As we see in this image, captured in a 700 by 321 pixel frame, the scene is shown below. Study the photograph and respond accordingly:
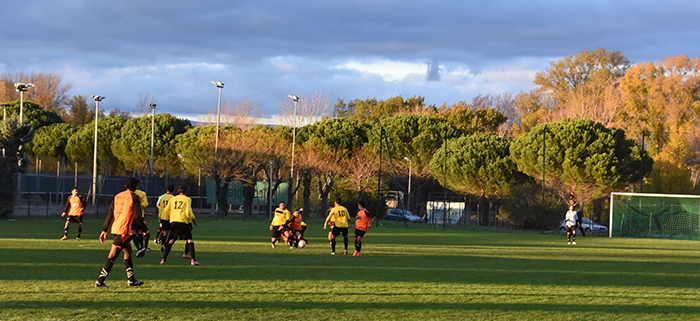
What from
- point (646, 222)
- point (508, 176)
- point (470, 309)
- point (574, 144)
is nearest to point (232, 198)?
point (508, 176)

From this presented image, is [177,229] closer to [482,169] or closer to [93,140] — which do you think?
[482,169]

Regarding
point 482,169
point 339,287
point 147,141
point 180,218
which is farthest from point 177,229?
point 147,141

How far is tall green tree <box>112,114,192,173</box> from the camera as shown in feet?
198

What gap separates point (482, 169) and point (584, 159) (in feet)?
25.4

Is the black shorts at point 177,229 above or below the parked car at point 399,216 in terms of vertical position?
above

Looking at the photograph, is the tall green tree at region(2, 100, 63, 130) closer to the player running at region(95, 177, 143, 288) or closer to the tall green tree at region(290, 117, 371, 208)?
the tall green tree at region(290, 117, 371, 208)

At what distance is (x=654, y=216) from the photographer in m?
34.2

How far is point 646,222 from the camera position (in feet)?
112

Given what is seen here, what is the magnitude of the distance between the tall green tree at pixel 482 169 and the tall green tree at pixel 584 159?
11.0 feet

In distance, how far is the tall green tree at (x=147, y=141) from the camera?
2378 inches

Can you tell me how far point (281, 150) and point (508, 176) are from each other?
16851 millimetres

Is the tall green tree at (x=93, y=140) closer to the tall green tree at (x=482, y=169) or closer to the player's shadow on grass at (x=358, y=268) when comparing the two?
the tall green tree at (x=482, y=169)

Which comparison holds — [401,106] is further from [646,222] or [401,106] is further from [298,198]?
[646,222]

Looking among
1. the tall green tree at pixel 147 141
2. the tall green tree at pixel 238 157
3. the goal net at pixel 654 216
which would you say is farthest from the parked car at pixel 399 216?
the tall green tree at pixel 147 141
